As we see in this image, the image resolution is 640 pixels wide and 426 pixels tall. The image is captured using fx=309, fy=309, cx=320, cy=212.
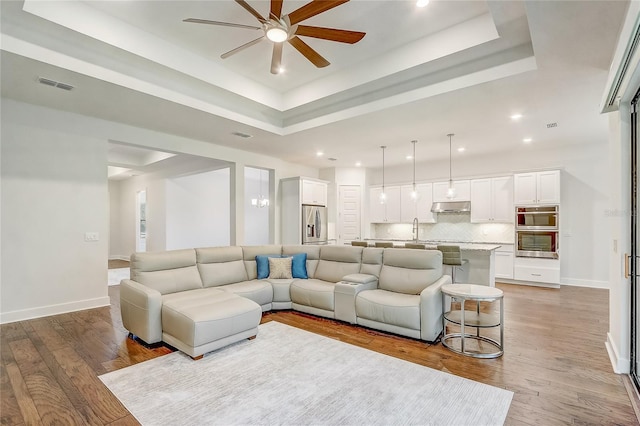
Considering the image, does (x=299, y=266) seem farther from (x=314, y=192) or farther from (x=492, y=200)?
(x=492, y=200)

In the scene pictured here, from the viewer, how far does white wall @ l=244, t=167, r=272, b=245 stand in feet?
35.6

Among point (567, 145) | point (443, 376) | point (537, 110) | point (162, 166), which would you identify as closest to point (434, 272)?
point (443, 376)

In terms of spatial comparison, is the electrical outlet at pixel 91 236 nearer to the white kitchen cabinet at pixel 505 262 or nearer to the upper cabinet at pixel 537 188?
the white kitchen cabinet at pixel 505 262

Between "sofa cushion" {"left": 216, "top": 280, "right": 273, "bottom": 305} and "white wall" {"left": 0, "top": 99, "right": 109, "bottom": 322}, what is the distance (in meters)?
2.31

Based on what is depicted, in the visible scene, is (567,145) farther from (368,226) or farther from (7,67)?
(7,67)

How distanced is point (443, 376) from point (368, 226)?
627 centimetres

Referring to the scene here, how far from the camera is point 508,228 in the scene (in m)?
7.02

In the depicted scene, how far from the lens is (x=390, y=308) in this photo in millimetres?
3527

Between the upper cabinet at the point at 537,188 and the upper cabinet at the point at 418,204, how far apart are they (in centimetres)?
190

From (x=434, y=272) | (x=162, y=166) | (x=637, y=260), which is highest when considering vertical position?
(x=162, y=166)

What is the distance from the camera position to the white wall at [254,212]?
10.9m

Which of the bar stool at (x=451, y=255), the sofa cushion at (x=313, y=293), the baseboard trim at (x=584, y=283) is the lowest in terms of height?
the baseboard trim at (x=584, y=283)

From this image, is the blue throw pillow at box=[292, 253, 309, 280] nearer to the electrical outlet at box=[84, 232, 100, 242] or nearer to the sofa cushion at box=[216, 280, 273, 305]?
the sofa cushion at box=[216, 280, 273, 305]

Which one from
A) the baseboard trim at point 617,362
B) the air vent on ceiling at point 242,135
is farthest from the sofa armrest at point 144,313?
the baseboard trim at point 617,362
